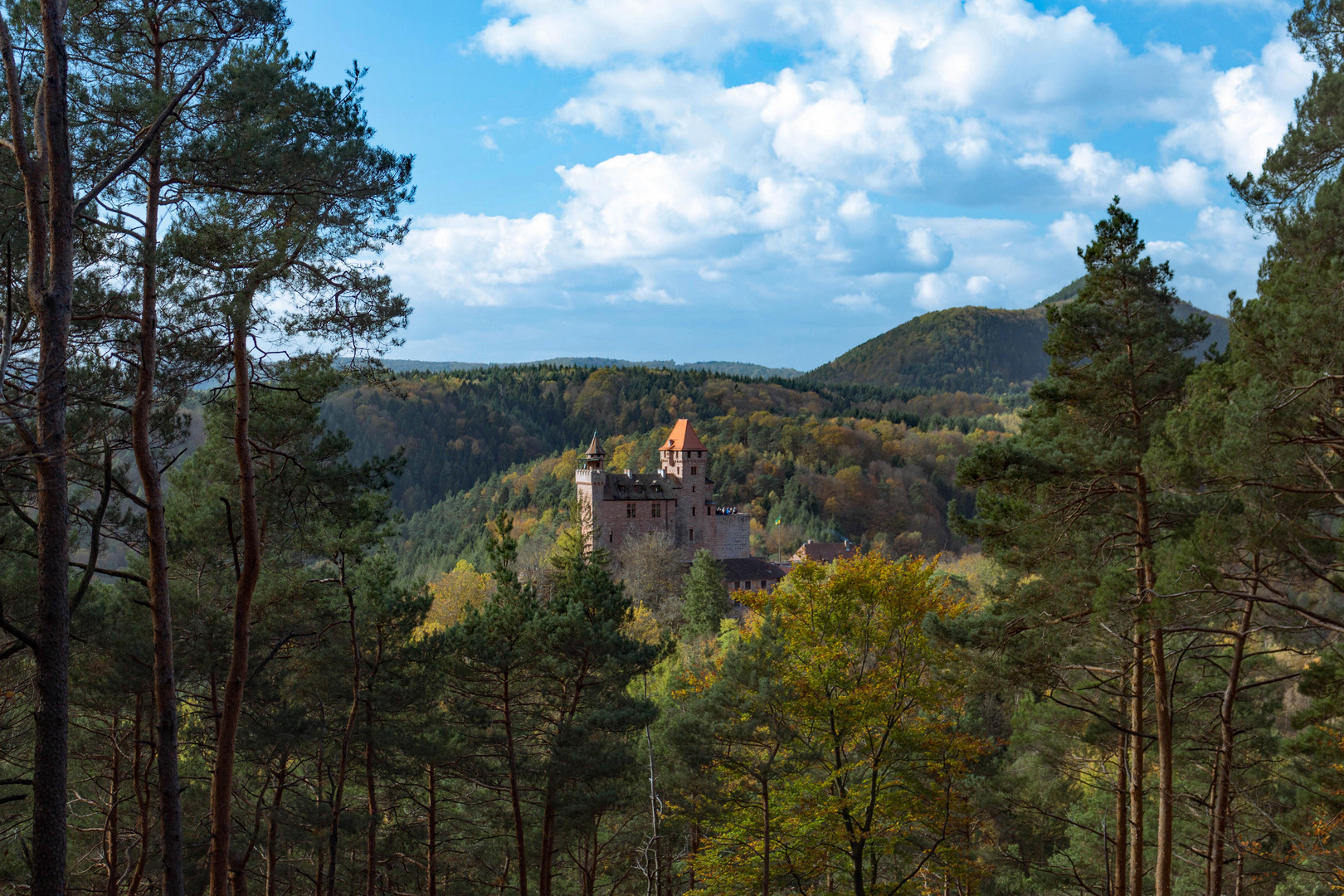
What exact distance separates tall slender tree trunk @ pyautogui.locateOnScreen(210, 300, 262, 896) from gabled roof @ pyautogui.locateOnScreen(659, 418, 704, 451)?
161ft

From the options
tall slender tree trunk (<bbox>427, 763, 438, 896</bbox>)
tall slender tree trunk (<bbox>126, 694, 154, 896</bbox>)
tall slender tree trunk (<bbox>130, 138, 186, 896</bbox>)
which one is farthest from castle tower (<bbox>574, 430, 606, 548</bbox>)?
tall slender tree trunk (<bbox>130, 138, 186, 896</bbox>)

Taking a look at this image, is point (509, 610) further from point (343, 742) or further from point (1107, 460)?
point (1107, 460)

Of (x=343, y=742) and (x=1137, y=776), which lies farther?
(x=1137, y=776)

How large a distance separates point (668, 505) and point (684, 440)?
432cm

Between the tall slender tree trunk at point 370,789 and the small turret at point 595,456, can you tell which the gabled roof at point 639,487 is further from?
the tall slender tree trunk at point 370,789

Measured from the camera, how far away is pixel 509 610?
47.1ft

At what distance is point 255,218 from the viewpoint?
767cm

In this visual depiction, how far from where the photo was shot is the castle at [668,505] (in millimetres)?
53219

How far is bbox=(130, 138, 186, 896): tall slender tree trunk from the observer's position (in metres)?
6.01

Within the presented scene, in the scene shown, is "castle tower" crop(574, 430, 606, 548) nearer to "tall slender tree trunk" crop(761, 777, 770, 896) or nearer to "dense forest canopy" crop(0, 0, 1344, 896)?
"dense forest canopy" crop(0, 0, 1344, 896)

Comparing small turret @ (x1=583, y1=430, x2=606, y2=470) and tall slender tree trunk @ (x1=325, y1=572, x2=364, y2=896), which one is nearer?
tall slender tree trunk @ (x1=325, y1=572, x2=364, y2=896)

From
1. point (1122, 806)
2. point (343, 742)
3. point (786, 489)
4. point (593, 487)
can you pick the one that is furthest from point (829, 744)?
point (786, 489)

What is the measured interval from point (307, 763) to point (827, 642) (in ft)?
32.2

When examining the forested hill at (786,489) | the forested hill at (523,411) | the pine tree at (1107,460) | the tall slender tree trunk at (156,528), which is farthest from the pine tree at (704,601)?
the forested hill at (523,411)
